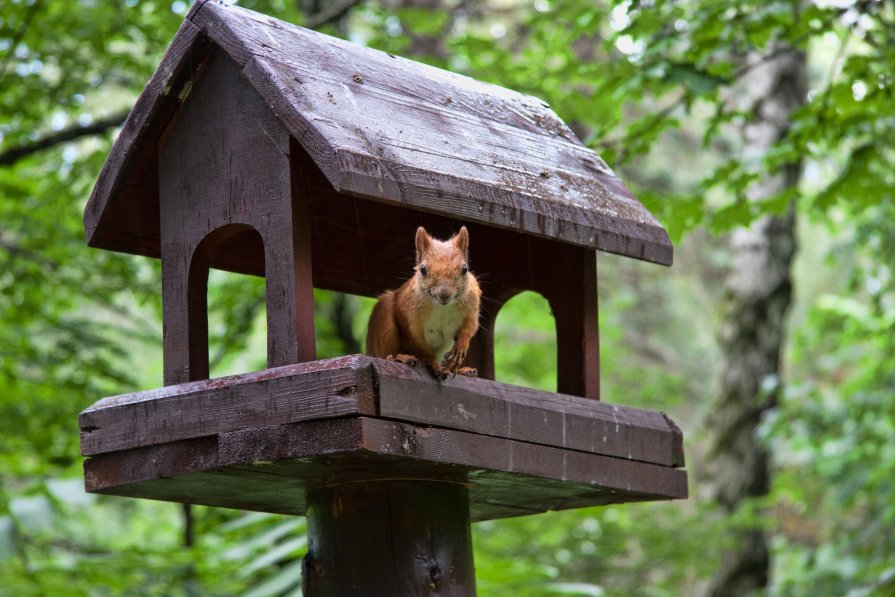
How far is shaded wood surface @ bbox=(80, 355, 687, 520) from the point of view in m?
2.54

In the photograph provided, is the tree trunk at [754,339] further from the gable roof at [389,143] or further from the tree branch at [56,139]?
the gable roof at [389,143]

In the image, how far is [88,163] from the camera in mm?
6613

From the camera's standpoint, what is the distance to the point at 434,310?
2.95 metres

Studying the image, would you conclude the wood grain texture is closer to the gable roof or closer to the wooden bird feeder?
the wooden bird feeder

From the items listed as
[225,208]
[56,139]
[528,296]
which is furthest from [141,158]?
[528,296]

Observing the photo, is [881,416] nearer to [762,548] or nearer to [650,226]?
[762,548]

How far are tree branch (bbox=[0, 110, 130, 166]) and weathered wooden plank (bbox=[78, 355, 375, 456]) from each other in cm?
354

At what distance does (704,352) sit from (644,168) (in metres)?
3.20

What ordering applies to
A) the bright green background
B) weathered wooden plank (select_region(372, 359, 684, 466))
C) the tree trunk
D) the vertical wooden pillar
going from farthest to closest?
the tree trunk, the bright green background, the vertical wooden pillar, weathered wooden plank (select_region(372, 359, 684, 466))

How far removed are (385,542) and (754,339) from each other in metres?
6.35

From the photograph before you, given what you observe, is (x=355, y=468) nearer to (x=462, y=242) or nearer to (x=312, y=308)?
(x=312, y=308)

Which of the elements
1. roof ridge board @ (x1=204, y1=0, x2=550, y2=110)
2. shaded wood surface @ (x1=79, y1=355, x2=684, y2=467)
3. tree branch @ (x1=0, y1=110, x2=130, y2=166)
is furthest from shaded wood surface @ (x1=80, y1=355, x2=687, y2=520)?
tree branch @ (x1=0, y1=110, x2=130, y2=166)

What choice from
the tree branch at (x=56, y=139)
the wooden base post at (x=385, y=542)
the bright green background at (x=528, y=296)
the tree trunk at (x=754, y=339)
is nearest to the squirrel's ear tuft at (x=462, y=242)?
the wooden base post at (x=385, y=542)

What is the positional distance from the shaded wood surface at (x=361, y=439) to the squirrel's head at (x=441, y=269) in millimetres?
237
